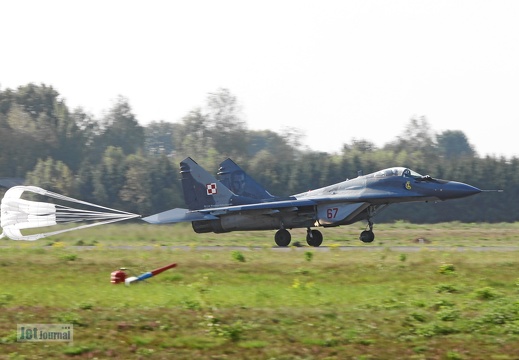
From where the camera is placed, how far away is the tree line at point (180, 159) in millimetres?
62094

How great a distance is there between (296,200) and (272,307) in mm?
15897

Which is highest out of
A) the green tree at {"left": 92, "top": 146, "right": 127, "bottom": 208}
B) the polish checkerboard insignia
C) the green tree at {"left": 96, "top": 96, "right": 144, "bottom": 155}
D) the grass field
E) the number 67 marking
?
the green tree at {"left": 96, "top": 96, "right": 144, "bottom": 155}

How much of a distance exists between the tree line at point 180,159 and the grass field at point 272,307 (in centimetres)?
3750

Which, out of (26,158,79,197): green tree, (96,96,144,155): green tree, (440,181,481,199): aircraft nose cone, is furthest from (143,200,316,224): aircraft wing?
(96,96,144,155): green tree

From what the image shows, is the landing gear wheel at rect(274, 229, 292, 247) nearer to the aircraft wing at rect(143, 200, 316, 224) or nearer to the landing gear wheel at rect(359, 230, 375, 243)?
the aircraft wing at rect(143, 200, 316, 224)

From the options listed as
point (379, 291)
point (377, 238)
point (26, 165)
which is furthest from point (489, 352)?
point (26, 165)

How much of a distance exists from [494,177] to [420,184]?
34.2 metres

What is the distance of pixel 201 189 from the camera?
109 ft

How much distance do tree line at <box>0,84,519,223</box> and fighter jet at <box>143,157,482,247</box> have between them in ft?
85.0

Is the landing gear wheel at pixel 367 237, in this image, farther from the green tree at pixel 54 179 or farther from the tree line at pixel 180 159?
the green tree at pixel 54 179

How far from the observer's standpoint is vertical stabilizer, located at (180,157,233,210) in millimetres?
32969

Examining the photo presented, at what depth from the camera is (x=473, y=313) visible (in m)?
15.2

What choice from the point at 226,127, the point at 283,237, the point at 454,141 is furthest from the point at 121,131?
the point at 283,237

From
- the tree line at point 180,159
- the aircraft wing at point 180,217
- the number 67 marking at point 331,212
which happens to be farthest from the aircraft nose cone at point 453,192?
the tree line at point 180,159
